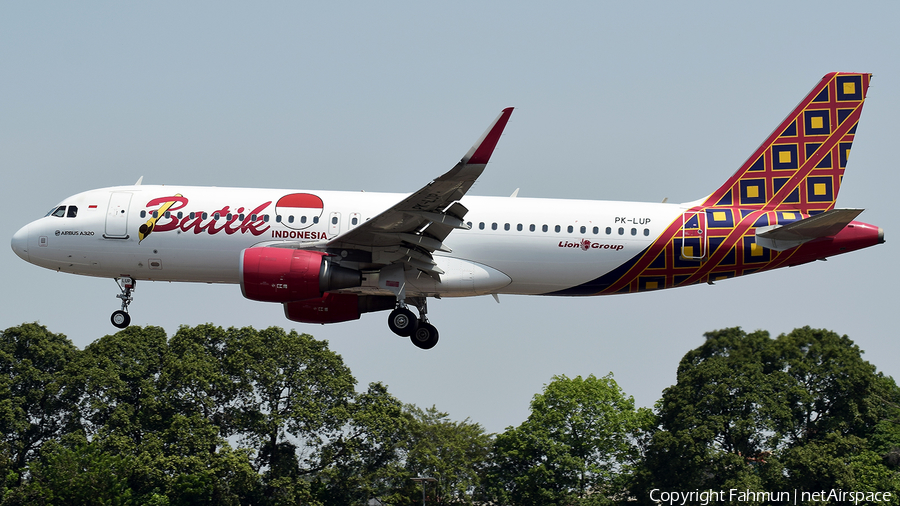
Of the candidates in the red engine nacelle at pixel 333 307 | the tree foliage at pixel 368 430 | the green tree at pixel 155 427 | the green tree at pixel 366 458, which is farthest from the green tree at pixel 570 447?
the red engine nacelle at pixel 333 307

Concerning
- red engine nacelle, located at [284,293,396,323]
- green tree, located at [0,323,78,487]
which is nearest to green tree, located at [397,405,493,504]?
green tree, located at [0,323,78,487]

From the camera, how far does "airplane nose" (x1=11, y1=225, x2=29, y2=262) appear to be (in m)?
36.0

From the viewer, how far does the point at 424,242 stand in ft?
109

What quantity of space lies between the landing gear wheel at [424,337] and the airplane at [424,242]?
0.15 feet

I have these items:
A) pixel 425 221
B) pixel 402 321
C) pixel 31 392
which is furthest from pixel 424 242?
pixel 31 392

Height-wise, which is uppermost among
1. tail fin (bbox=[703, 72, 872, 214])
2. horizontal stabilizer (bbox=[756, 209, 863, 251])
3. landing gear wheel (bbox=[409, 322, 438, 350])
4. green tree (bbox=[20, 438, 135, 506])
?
tail fin (bbox=[703, 72, 872, 214])

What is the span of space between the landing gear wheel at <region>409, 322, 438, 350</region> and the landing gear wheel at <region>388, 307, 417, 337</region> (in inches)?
17.8

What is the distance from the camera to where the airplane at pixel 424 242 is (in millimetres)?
34125

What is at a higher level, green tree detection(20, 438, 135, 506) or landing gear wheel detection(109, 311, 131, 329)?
landing gear wheel detection(109, 311, 131, 329)

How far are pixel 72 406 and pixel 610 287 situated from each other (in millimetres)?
50073

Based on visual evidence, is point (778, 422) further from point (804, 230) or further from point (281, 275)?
point (281, 275)

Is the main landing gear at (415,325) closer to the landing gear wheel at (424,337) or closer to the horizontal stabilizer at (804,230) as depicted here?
the landing gear wheel at (424,337)

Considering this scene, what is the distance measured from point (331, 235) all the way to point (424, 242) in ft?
11.4

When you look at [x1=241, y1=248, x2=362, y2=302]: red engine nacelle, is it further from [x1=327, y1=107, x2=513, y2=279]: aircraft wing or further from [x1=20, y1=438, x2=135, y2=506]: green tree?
[x1=20, y1=438, x2=135, y2=506]: green tree
